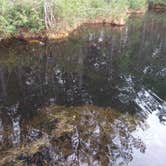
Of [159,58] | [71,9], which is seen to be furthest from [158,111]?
[71,9]

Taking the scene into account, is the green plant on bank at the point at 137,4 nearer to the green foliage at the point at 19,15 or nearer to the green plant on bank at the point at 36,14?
the green plant on bank at the point at 36,14

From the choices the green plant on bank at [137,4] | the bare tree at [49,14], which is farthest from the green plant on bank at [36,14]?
the green plant on bank at [137,4]

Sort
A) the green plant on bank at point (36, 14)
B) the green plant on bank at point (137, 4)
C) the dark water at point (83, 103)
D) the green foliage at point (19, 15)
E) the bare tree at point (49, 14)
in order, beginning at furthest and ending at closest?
1. the green plant on bank at point (137, 4)
2. the bare tree at point (49, 14)
3. the green plant on bank at point (36, 14)
4. the green foliage at point (19, 15)
5. the dark water at point (83, 103)

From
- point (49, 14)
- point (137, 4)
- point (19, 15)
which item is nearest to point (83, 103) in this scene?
point (19, 15)

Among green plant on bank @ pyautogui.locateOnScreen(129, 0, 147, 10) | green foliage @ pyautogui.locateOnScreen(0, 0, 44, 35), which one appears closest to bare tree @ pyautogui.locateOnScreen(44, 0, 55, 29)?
green foliage @ pyautogui.locateOnScreen(0, 0, 44, 35)

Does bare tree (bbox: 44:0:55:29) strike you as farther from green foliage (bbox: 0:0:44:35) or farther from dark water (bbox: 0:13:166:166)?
dark water (bbox: 0:13:166:166)

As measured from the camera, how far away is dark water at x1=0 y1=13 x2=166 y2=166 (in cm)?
977

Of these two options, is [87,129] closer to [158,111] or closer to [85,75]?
[158,111]

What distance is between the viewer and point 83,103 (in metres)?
13.5

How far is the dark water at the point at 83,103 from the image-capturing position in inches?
385

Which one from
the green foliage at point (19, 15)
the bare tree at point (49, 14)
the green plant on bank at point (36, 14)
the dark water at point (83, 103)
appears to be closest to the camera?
the dark water at point (83, 103)

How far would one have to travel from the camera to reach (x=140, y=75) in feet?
57.5

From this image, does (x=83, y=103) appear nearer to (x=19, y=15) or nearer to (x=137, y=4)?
(x=19, y=15)

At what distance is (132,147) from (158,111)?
351 cm
